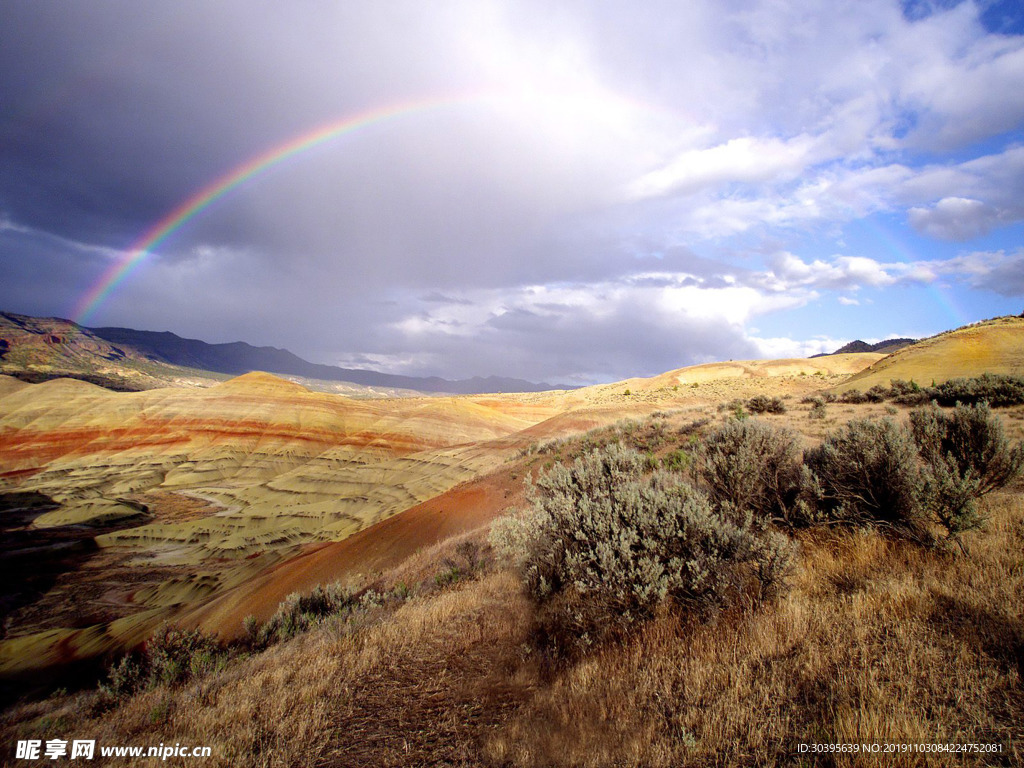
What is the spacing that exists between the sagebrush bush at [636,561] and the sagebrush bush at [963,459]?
85.1 inches

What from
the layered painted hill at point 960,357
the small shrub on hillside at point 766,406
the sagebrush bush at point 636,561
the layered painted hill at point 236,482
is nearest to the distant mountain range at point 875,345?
the layered painted hill at point 236,482

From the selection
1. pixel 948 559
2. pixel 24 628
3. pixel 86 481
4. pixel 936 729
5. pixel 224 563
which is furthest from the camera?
pixel 86 481

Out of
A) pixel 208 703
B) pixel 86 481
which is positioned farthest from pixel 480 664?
pixel 86 481

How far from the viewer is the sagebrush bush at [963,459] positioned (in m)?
5.23

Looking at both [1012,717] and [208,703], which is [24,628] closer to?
[208,703]

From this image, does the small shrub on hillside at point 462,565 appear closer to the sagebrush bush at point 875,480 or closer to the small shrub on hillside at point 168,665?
the small shrub on hillside at point 168,665

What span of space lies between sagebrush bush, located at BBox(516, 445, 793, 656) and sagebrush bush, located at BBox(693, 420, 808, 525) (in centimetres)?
102

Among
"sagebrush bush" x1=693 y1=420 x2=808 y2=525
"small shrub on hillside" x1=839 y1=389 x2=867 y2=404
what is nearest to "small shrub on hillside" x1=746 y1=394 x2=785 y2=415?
"small shrub on hillside" x1=839 y1=389 x2=867 y2=404

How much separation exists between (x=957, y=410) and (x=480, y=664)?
8.51 metres

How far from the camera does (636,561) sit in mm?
5086

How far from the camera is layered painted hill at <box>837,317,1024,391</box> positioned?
25078 millimetres

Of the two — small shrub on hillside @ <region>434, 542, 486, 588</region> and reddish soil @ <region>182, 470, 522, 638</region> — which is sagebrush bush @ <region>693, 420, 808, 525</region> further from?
reddish soil @ <region>182, 470, 522, 638</region>

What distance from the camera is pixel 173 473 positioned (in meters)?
65.2

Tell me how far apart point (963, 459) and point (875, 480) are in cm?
204
